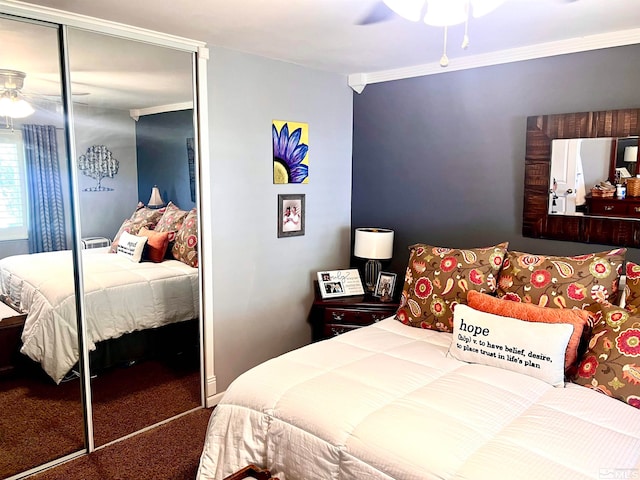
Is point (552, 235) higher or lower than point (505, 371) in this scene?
higher

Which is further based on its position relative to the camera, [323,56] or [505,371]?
[323,56]

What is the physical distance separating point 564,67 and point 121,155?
2.52 metres

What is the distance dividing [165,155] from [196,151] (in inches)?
7.8

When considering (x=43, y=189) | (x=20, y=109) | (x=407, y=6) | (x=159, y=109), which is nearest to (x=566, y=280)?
(x=407, y=6)

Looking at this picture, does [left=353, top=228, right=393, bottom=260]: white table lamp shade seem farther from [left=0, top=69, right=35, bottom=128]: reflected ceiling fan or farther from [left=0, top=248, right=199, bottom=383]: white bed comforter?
[left=0, top=69, right=35, bottom=128]: reflected ceiling fan

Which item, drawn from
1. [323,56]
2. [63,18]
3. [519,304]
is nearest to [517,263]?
[519,304]

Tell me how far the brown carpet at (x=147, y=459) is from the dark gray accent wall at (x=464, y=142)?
6.21ft

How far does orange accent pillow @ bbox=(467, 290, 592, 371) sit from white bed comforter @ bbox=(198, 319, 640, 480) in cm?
17

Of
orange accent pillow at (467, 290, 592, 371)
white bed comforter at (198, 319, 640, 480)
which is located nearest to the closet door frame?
white bed comforter at (198, 319, 640, 480)

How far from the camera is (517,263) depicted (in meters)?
2.71

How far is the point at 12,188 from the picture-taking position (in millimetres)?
2377

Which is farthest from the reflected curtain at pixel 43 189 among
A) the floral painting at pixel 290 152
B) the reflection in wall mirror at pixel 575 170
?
the reflection in wall mirror at pixel 575 170

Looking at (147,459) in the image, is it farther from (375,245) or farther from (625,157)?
(625,157)

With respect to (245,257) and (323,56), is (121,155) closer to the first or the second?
(245,257)
